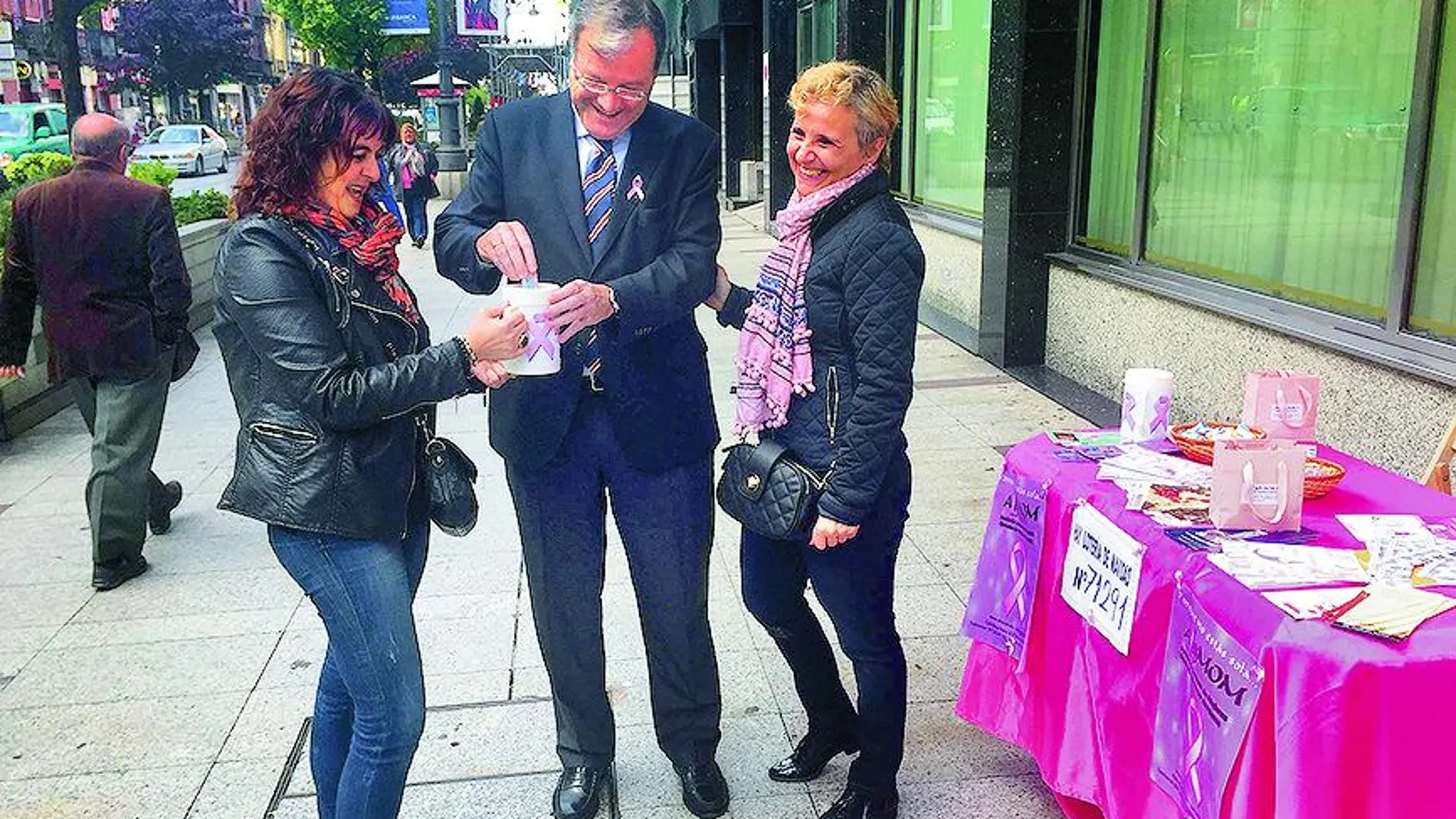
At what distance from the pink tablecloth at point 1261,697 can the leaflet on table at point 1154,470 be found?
0.17 ft

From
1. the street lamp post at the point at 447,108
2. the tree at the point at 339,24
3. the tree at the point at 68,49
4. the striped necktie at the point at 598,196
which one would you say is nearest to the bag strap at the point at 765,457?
the striped necktie at the point at 598,196

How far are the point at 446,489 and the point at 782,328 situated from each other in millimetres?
846

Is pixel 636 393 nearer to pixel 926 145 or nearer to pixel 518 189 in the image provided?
pixel 518 189

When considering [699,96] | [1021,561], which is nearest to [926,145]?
[1021,561]

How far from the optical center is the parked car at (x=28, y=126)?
26.2 meters

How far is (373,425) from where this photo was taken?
2.31 metres

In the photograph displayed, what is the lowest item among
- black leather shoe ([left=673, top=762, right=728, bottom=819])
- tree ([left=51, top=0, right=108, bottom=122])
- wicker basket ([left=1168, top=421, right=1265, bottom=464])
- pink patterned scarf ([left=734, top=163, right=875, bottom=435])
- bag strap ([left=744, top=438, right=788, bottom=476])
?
black leather shoe ([left=673, top=762, right=728, bottom=819])

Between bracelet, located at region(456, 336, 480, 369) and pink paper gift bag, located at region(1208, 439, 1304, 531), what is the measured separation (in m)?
1.52

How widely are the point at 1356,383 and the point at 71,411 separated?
754cm

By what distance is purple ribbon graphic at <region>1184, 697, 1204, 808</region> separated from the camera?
2219 millimetres

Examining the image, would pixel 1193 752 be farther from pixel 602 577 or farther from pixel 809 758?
pixel 602 577

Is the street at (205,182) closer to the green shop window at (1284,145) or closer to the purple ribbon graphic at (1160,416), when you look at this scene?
the green shop window at (1284,145)

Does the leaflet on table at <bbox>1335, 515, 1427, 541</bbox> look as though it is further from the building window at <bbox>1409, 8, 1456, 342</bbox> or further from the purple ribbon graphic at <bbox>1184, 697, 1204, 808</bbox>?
the building window at <bbox>1409, 8, 1456, 342</bbox>

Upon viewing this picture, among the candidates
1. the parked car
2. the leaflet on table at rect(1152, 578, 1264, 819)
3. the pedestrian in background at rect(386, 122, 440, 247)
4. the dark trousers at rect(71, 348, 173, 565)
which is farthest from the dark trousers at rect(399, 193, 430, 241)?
the leaflet on table at rect(1152, 578, 1264, 819)
